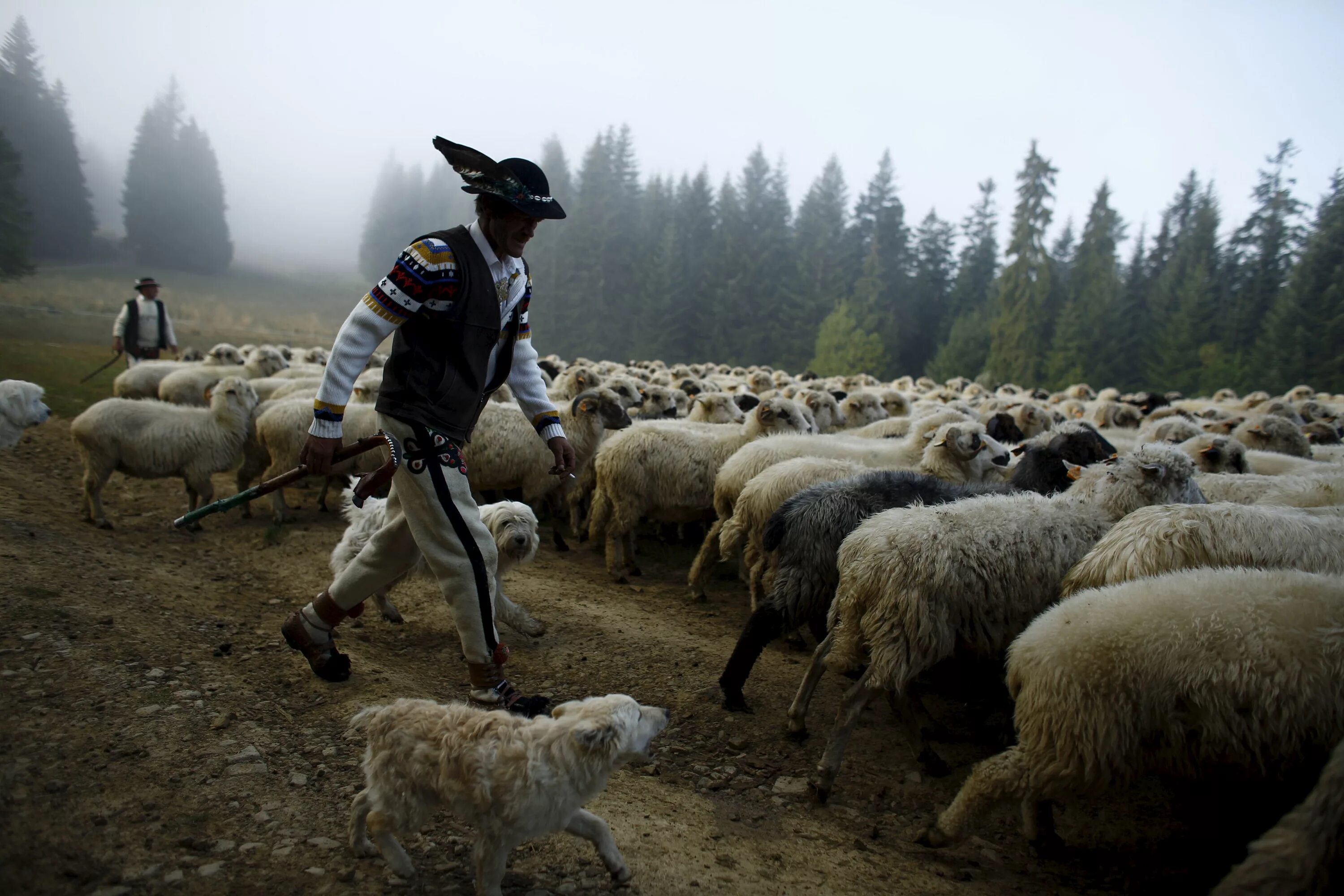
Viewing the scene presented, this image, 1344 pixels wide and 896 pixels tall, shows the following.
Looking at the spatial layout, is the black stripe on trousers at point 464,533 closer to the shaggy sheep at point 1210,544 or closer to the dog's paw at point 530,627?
the dog's paw at point 530,627

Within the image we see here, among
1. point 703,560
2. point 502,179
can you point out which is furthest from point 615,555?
point 502,179

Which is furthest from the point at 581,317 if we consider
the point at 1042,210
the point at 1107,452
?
the point at 1107,452

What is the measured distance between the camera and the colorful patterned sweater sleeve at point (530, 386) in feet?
13.3

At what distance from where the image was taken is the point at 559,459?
13.8 ft

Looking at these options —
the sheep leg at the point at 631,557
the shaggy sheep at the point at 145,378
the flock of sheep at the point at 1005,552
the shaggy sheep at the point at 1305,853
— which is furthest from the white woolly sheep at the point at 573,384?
Result: the shaggy sheep at the point at 1305,853

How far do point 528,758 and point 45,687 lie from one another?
2.74 meters

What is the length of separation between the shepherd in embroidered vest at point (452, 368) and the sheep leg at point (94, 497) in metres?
5.78

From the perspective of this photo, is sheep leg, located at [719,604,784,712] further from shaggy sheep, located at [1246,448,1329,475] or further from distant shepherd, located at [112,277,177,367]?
distant shepherd, located at [112,277,177,367]

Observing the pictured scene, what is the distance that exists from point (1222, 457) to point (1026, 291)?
145ft

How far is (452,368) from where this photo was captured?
3.51 metres

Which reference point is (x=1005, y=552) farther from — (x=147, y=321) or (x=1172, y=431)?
(x=147, y=321)

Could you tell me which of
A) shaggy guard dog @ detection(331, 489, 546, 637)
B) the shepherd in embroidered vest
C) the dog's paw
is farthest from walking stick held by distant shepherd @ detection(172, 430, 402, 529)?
the dog's paw

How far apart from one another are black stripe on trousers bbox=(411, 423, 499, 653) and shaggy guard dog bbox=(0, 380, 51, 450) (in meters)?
6.24

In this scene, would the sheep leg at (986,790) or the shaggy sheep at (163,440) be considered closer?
the sheep leg at (986,790)
